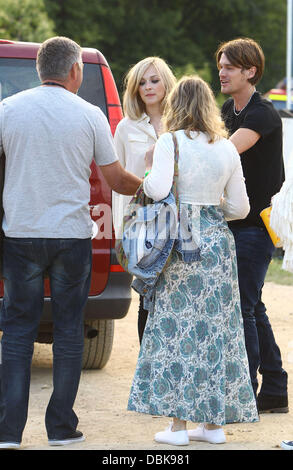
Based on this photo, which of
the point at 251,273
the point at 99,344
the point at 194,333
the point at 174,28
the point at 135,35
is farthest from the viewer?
the point at 174,28

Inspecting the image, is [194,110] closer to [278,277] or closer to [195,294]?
[195,294]

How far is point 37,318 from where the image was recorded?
14.2 feet

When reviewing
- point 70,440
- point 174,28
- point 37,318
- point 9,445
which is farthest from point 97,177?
point 174,28

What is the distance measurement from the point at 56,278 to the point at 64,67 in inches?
38.8

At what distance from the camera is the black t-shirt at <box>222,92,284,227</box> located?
16.0ft

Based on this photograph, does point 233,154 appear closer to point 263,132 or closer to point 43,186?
point 263,132

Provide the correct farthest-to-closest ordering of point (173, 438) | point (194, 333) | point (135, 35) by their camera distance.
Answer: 1. point (135, 35)
2. point (173, 438)
3. point (194, 333)

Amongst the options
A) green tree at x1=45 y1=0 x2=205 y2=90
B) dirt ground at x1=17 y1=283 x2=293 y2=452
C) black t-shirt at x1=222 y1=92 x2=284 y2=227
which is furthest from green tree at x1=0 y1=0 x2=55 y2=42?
black t-shirt at x1=222 y1=92 x2=284 y2=227

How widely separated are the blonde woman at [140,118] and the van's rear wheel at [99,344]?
63 cm

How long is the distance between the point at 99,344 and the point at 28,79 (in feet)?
5.93

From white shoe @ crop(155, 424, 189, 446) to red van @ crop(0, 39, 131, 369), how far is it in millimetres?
1034

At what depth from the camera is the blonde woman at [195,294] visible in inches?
168

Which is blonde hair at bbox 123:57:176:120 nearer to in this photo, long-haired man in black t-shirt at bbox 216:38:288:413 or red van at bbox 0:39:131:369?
red van at bbox 0:39:131:369
